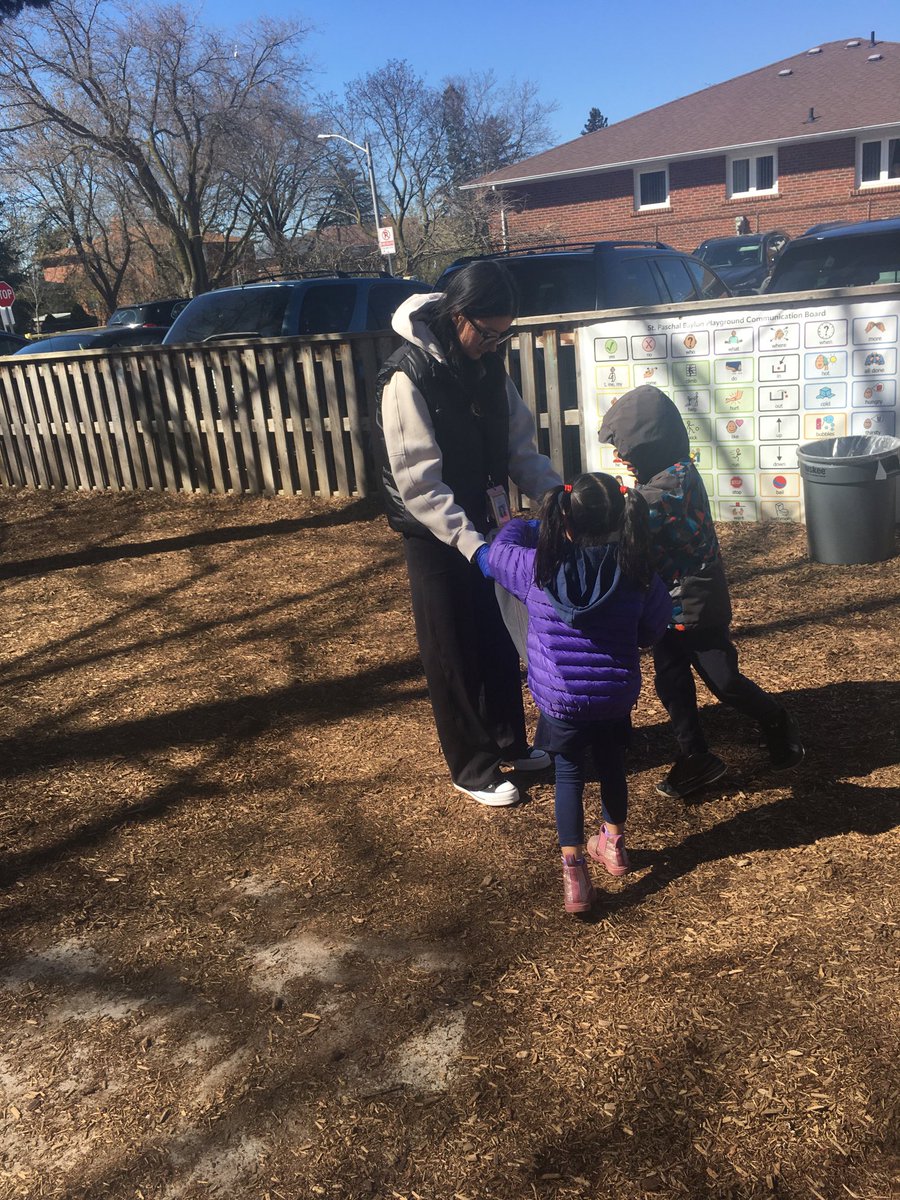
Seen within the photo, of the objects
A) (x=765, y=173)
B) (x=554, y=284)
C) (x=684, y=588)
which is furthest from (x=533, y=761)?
(x=765, y=173)

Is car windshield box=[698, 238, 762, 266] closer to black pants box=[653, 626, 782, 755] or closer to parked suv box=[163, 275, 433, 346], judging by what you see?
parked suv box=[163, 275, 433, 346]

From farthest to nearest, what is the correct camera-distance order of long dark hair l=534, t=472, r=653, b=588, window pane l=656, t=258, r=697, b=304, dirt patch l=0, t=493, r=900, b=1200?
window pane l=656, t=258, r=697, b=304 → long dark hair l=534, t=472, r=653, b=588 → dirt patch l=0, t=493, r=900, b=1200

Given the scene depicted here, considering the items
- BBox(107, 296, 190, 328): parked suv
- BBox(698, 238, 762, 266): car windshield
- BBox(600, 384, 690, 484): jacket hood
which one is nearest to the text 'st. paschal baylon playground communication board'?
BBox(600, 384, 690, 484): jacket hood

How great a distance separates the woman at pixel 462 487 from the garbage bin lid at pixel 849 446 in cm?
315

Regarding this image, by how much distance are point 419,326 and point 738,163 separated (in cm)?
3557

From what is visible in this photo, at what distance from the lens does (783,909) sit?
2.94 meters

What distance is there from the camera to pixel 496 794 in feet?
12.1

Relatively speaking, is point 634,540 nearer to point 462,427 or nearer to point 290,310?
point 462,427

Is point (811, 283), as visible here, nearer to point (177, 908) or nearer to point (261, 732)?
point (261, 732)

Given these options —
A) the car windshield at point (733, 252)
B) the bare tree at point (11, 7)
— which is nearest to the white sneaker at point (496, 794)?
the bare tree at point (11, 7)

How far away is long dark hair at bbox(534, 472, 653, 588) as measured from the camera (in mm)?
2697

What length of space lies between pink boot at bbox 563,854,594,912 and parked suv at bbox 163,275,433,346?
713 centimetres

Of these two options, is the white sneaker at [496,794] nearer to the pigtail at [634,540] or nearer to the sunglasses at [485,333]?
the pigtail at [634,540]

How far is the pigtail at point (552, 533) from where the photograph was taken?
2.71 meters
